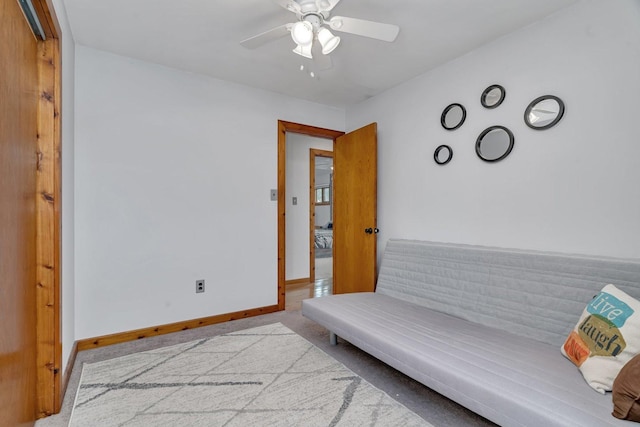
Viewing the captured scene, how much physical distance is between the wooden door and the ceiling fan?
4.60 ft

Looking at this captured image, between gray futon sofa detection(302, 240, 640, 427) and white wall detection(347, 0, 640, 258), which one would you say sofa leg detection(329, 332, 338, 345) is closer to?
gray futon sofa detection(302, 240, 640, 427)

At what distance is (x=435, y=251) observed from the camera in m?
2.48

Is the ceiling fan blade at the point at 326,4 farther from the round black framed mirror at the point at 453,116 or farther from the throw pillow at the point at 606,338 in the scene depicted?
the throw pillow at the point at 606,338

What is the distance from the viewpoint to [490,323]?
6.48 feet

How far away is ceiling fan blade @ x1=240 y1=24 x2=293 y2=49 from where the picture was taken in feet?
5.92

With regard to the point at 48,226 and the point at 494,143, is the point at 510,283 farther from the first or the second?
the point at 48,226

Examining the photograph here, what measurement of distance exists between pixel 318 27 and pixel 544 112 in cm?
160

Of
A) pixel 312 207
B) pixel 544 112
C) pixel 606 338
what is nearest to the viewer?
pixel 606 338

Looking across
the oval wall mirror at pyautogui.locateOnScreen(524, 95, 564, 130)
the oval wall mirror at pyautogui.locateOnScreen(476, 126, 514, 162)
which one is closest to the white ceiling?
the oval wall mirror at pyautogui.locateOnScreen(524, 95, 564, 130)

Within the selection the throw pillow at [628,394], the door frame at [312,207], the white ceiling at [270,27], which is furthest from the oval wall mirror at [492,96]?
the door frame at [312,207]

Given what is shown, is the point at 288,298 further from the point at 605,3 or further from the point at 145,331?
the point at 605,3

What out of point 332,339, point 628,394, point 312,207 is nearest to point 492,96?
point 628,394

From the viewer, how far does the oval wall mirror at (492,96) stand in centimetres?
231

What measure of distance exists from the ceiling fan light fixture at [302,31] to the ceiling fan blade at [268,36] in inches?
2.7
